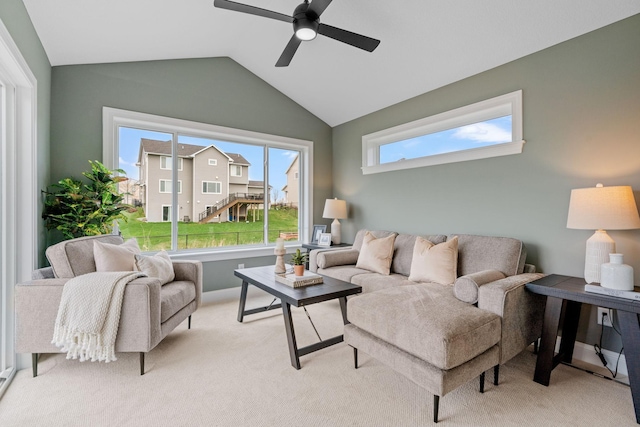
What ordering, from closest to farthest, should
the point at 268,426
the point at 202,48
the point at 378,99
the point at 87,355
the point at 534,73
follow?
the point at 268,426 → the point at 87,355 → the point at 534,73 → the point at 202,48 → the point at 378,99

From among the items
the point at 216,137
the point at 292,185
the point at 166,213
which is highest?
the point at 216,137

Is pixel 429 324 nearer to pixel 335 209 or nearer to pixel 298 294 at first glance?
pixel 298 294

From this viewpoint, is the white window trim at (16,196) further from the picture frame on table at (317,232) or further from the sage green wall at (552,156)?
the sage green wall at (552,156)

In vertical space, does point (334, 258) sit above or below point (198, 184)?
below

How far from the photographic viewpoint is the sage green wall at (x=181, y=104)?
3.00 meters

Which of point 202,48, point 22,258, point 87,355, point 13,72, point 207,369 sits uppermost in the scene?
point 202,48

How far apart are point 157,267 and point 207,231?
1.42 metres

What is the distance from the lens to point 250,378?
2080mm

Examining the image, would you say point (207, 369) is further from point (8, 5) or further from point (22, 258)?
point (8, 5)

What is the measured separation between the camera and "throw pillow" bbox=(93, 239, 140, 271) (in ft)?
7.59

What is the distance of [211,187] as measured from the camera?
4.04 metres

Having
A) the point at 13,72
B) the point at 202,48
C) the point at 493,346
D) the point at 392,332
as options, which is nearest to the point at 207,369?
the point at 392,332

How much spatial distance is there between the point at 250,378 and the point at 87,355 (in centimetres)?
105

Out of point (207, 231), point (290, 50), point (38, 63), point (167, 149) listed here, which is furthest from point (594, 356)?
point (38, 63)
